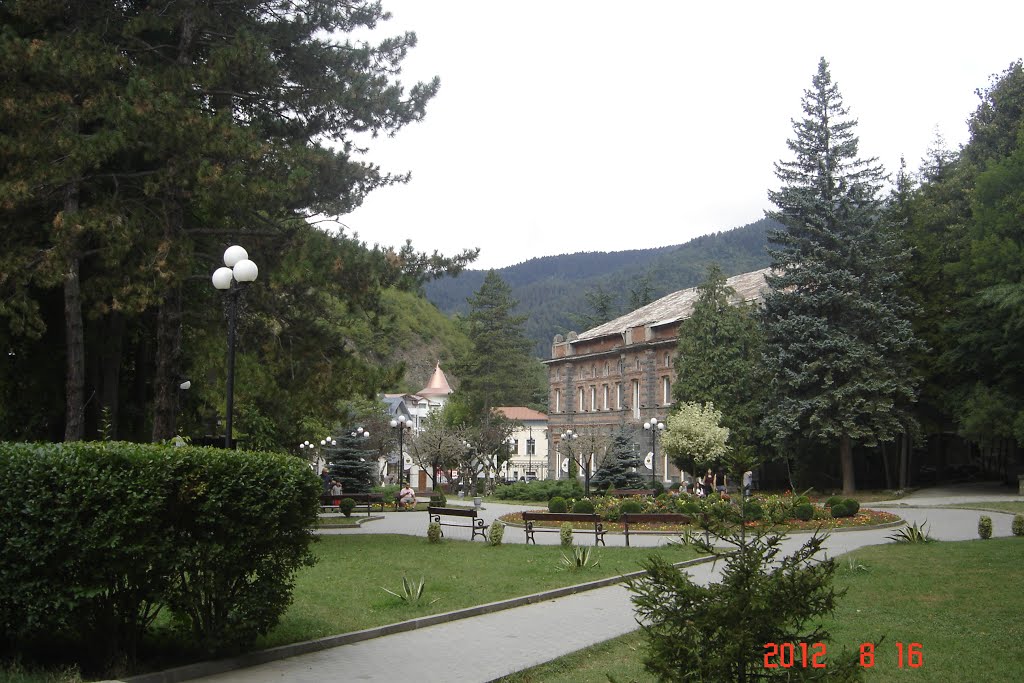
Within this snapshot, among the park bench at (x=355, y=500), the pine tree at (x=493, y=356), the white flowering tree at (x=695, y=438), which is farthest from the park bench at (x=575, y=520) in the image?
the pine tree at (x=493, y=356)

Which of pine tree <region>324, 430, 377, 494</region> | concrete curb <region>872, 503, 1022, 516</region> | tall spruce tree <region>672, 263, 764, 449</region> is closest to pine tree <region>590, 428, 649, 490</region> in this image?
tall spruce tree <region>672, 263, 764, 449</region>

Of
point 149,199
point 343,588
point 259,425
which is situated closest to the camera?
point 343,588

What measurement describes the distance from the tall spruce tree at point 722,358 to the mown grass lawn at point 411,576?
26620 millimetres

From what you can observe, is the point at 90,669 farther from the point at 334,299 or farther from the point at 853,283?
the point at 853,283

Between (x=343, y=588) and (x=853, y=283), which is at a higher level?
(x=853, y=283)

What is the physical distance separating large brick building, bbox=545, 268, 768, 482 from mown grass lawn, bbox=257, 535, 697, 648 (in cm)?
3274

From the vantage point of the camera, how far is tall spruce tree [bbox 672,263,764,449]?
143ft

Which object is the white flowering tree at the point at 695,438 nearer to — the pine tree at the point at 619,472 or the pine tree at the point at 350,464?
the pine tree at the point at 619,472

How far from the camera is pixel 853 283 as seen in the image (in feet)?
127

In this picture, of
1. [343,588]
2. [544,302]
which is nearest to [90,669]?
[343,588]

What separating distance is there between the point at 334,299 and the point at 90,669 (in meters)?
11.5

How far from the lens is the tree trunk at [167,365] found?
651 inches

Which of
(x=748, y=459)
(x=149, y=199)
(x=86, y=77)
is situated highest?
(x=86, y=77)

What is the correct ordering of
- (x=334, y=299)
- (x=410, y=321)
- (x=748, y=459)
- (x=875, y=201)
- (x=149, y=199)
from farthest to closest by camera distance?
1. (x=410, y=321)
2. (x=875, y=201)
3. (x=334, y=299)
4. (x=149, y=199)
5. (x=748, y=459)
